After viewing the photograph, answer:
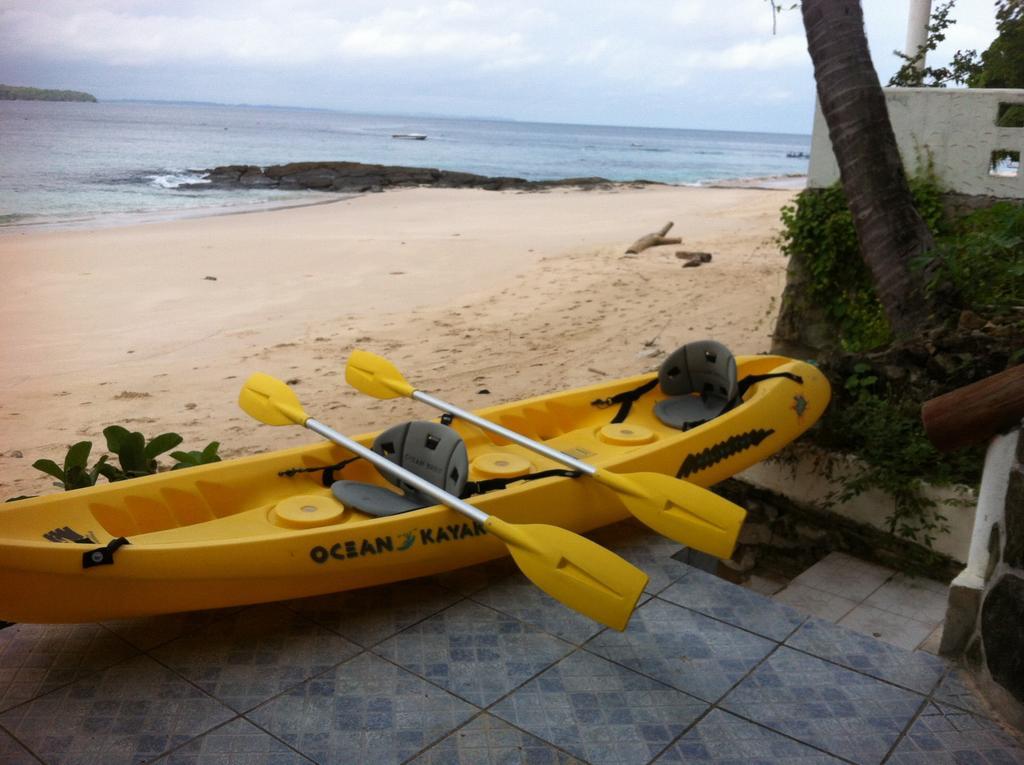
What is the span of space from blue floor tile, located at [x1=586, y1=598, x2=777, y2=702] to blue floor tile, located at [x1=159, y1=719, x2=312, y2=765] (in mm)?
1107

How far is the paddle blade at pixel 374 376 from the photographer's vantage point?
4738 mm

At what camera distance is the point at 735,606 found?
338cm

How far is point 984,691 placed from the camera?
280cm

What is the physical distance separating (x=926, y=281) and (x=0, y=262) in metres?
11.0

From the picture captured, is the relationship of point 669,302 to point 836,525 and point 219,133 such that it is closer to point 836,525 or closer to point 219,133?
point 836,525

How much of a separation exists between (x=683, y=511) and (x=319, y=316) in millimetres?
6244

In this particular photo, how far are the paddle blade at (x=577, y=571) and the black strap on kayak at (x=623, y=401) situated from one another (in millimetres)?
1730

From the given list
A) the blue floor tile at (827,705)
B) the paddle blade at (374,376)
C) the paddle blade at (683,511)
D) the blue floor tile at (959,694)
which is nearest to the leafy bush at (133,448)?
the paddle blade at (374,376)

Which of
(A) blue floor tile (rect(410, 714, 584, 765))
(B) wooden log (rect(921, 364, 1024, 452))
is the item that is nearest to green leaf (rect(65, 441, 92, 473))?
(A) blue floor tile (rect(410, 714, 584, 765))

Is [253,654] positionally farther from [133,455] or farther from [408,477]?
[133,455]

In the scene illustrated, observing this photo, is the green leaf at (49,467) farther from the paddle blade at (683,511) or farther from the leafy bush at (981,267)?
the leafy bush at (981,267)

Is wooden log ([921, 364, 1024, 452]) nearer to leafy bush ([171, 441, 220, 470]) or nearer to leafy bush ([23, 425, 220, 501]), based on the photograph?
leafy bush ([23, 425, 220, 501])

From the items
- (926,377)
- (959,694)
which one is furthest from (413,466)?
(926,377)

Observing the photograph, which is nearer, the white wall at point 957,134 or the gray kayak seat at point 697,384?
the gray kayak seat at point 697,384
